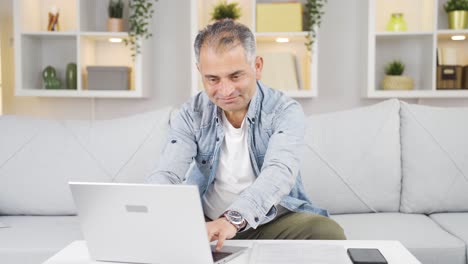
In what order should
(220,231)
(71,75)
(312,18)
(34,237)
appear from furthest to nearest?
(71,75), (312,18), (34,237), (220,231)

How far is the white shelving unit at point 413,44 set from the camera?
9.66 ft

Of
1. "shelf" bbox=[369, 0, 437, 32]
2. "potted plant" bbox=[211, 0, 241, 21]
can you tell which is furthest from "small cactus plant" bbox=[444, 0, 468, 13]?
"potted plant" bbox=[211, 0, 241, 21]

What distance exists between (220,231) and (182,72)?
2044mm

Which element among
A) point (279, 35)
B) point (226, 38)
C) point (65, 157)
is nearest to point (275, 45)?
point (279, 35)

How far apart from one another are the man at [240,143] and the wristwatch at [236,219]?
0.31 ft

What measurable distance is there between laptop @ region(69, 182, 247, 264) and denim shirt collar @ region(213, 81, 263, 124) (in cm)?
55

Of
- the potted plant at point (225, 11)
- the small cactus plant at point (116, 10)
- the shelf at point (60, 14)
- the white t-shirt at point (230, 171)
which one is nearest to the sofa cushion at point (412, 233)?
the white t-shirt at point (230, 171)

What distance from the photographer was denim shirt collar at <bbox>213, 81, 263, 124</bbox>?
5.76 feet

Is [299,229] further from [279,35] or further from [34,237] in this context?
[279,35]

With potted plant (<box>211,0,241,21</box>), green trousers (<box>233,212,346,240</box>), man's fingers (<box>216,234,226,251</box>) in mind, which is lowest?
green trousers (<box>233,212,346,240</box>)

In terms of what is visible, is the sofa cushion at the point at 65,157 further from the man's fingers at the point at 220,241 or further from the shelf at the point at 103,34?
the man's fingers at the point at 220,241

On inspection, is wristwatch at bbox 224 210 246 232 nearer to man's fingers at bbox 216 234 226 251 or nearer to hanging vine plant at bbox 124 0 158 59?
man's fingers at bbox 216 234 226 251

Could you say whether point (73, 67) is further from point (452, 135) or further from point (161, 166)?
point (452, 135)

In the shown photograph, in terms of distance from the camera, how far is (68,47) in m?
3.29
